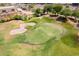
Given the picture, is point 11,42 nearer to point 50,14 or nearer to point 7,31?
point 7,31

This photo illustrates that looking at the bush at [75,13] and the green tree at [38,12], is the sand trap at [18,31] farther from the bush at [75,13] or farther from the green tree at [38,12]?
the bush at [75,13]

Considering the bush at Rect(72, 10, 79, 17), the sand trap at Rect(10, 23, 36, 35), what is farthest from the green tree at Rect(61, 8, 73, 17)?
the sand trap at Rect(10, 23, 36, 35)

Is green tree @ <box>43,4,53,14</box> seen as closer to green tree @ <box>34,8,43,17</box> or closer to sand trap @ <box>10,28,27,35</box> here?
green tree @ <box>34,8,43,17</box>

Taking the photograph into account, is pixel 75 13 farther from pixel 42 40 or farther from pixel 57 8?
pixel 42 40

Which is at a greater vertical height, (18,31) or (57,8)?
(57,8)

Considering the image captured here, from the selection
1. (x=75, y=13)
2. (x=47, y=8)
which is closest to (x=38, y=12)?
(x=47, y=8)

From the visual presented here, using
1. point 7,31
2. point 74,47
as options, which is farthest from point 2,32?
point 74,47

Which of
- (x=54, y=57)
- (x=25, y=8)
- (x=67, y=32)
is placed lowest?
(x=54, y=57)

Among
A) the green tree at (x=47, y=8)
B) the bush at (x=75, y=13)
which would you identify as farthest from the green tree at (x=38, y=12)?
the bush at (x=75, y=13)
